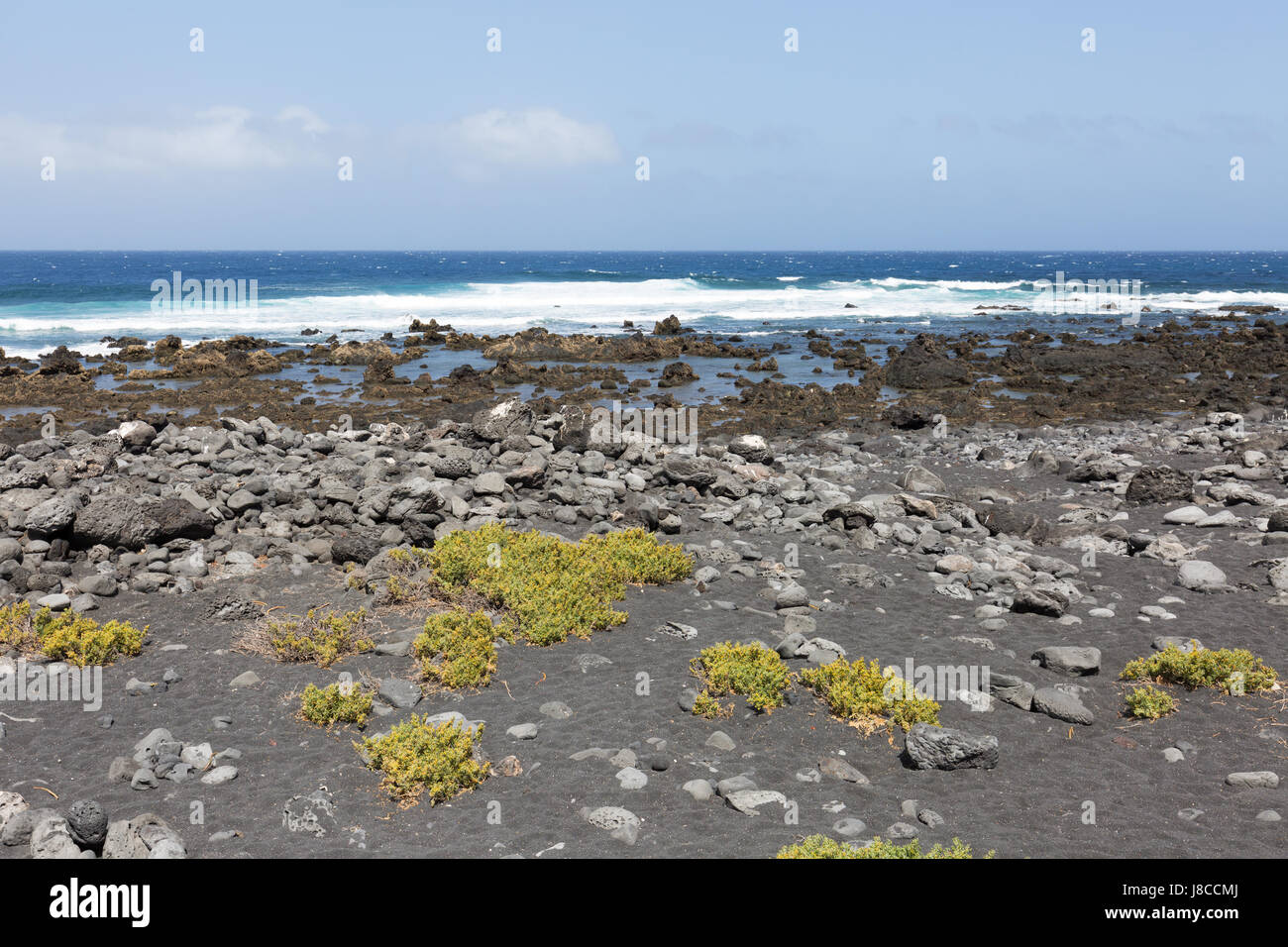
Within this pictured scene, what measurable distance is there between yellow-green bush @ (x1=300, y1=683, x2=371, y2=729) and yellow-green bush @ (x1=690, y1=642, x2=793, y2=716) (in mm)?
2605

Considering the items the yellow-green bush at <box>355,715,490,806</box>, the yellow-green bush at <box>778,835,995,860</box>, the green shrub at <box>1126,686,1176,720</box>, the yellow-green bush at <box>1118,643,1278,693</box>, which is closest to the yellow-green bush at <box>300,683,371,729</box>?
the yellow-green bush at <box>355,715,490,806</box>

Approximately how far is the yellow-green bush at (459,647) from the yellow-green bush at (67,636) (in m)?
2.65

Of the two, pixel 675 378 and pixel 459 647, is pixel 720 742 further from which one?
pixel 675 378

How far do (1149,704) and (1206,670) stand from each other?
884 millimetres

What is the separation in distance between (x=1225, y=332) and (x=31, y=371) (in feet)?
164

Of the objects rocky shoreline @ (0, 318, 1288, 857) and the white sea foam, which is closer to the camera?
rocky shoreline @ (0, 318, 1288, 857)

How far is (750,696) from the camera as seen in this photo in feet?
22.6

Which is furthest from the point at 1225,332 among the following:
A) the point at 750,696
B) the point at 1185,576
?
the point at 750,696

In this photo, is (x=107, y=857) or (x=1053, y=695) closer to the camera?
(x=107, y=857)

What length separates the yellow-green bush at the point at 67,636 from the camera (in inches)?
295

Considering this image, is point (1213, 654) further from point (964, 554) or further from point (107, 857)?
A: point (107, 857)

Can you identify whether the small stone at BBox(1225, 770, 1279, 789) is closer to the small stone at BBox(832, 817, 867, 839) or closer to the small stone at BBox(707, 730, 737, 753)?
the small stone at BBox(832, 817, 867, 839)

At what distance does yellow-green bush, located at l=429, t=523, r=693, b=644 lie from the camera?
27.5ft

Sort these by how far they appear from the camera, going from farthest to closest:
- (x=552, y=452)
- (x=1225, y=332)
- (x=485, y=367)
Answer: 1. (x=1225, y=332)
2. (x=485, y=367)
3. (x=552, y=452)
